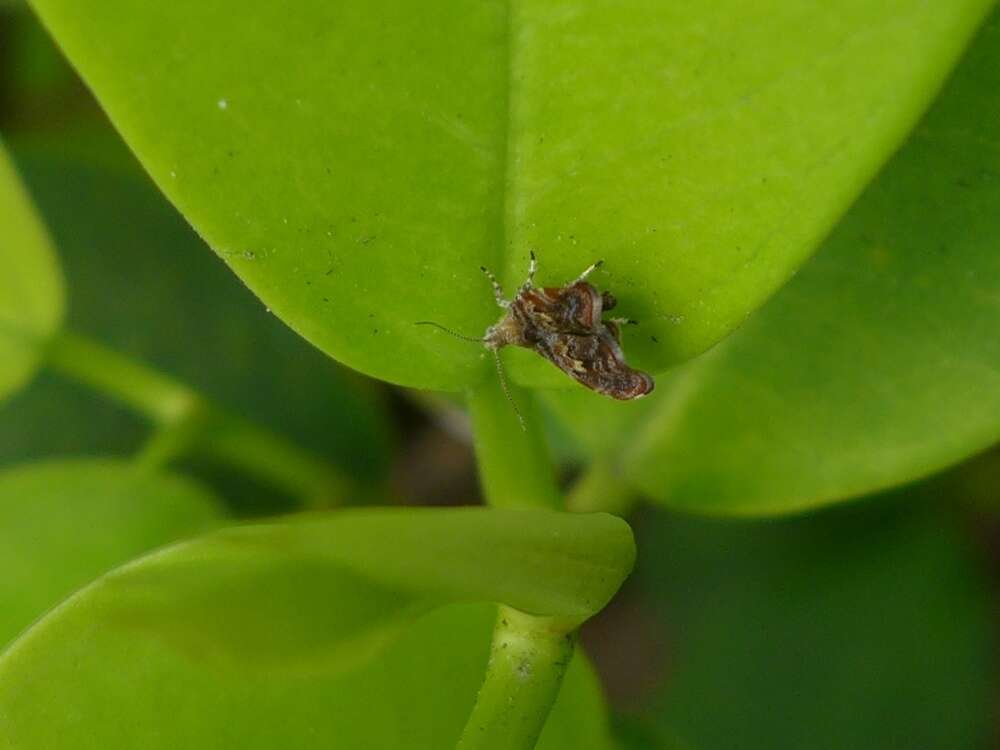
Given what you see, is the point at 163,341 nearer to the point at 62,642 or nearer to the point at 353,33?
the point at 62,642

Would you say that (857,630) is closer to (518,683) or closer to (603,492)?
(603,492)

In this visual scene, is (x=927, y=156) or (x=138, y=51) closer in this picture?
(x=138, y=51)

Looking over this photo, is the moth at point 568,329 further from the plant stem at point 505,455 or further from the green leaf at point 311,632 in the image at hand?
the green leaf at point 311,632

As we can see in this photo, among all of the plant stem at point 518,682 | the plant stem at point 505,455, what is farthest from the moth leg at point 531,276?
the plant stem at point 518,682

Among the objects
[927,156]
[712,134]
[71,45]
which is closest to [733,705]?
[927,156]

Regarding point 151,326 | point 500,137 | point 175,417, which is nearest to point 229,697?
point 500,137

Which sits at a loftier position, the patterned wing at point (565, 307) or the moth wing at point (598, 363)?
the patterned wing at point (565, 307)

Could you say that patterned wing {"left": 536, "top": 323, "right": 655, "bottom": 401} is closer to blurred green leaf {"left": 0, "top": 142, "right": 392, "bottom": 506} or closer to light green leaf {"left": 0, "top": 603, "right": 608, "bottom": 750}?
light green leaf {"left": 0, "top": 603, "right": 608, "bottom": 750}

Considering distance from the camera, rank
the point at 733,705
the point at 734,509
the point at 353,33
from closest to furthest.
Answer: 1. the point at 353,33
2. the point at 734,509
3. the point at 733,705
